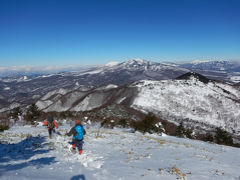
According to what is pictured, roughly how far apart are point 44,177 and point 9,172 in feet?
5.82

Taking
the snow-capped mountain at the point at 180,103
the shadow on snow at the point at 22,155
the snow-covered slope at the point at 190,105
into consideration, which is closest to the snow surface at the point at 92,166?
the shadow on snow at the point at 22,155

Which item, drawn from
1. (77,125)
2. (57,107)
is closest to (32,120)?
(77,125)

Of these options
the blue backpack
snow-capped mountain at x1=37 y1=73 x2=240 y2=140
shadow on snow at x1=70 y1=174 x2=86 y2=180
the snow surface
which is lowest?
snow-capped mountain at x1=37 y1=73 x2=240 y2=140

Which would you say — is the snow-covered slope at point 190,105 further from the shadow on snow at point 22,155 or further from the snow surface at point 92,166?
the shadow on snow at point 22,155

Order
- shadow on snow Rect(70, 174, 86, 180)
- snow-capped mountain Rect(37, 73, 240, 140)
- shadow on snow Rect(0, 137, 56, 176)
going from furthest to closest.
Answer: snow-capped mountain Rect(37, 73, 240, 140) → shadow on snow Rect(0, 137, 56, 176) → shadow on snow Rect(70, 174, 86, 180)

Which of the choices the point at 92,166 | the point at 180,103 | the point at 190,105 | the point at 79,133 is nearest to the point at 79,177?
the point at 92,166

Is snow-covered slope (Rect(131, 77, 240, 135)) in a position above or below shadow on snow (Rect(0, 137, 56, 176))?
below

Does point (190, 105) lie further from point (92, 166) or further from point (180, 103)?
point (92, 166)

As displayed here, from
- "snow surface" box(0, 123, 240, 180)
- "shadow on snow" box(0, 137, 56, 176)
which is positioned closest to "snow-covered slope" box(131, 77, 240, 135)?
"snow surface" box(0, 123, 240, 180)

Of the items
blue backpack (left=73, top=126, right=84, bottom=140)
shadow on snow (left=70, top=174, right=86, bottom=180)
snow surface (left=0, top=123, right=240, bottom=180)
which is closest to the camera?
shadow on snow (left=70, top=174, right=86, bottom=180)

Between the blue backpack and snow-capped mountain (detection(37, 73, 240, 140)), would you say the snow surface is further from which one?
snow-capped mountain (detection(37, 73, 240, 140))

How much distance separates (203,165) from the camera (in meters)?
11.3

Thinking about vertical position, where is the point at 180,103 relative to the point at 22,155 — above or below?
below

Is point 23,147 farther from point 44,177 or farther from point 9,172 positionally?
point 44,177
